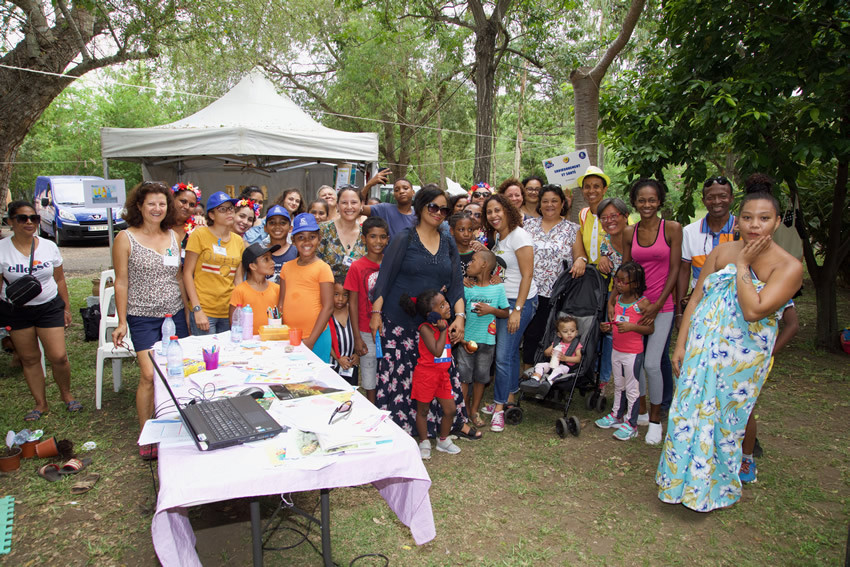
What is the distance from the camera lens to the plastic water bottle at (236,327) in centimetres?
352

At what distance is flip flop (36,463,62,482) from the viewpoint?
3.53 m

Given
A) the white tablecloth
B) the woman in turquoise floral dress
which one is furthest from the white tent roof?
the white tablecloth

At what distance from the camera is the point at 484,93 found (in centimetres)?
1030

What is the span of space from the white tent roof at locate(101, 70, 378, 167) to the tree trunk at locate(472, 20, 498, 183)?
2157 mm

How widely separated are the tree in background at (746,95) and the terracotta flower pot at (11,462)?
5.47m

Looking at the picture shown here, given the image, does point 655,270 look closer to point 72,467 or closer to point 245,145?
point 72,467

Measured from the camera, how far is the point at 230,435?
204cm

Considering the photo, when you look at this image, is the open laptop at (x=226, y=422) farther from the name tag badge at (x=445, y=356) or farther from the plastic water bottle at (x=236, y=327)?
the name tag badge at (x=445, y=356)

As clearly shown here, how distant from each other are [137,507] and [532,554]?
229 cm

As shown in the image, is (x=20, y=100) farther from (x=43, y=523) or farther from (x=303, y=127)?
(x=43, y=523)

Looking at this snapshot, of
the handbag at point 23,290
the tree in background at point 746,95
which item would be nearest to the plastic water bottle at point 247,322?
the handbag at point 23,290

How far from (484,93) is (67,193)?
13.3m

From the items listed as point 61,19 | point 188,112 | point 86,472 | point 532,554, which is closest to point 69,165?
point 188,112

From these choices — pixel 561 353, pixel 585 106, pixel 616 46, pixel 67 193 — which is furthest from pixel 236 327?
pixel 67 193
